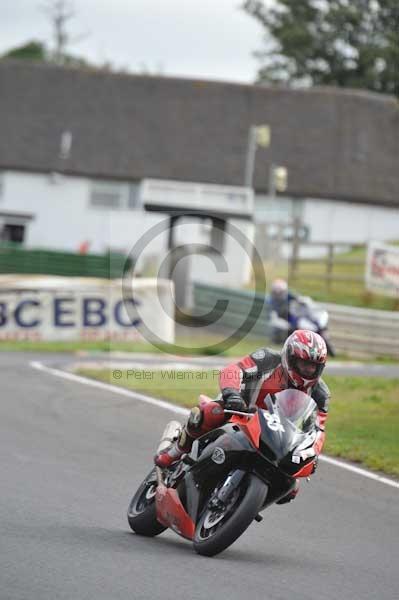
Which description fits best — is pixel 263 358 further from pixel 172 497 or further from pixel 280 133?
pixel 280 133

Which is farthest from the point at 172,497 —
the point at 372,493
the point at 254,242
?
the point at 254,242

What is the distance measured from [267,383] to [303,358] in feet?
1.35

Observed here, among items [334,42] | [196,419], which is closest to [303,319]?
[196,419]

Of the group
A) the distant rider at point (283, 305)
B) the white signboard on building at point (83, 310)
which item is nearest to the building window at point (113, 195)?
the white signboard on building at point (83, 310)

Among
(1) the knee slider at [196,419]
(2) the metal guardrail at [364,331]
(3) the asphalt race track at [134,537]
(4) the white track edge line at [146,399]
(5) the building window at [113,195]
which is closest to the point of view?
(3) the asphalt race track at [134,537]

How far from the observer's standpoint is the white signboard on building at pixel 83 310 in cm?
2294

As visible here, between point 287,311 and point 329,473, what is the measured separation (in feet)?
33.4

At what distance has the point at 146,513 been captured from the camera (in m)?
8.02

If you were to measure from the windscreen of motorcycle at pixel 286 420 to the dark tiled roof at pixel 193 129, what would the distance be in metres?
45.3

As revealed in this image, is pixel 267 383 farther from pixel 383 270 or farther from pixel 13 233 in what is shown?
pixel 13 233

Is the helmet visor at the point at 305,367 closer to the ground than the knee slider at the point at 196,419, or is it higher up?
higher up

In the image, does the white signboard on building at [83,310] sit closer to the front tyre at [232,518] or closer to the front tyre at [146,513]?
the front tyre at [146,513]

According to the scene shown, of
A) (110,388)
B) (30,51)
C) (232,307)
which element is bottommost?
(110,388)

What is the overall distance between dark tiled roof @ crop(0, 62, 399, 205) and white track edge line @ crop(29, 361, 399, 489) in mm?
34398
